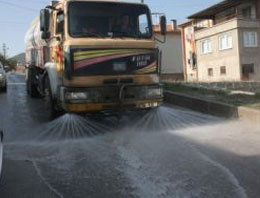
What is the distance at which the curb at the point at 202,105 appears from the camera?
12.5 metres

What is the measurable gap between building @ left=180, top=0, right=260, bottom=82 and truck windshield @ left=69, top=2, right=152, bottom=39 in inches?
1205

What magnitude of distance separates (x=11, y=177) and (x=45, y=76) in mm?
6350

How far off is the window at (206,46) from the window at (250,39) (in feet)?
15.8

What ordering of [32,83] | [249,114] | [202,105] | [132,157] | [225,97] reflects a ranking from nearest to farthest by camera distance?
[132,157]
[249,114]
[202,105]
[225,97]
[32,83]

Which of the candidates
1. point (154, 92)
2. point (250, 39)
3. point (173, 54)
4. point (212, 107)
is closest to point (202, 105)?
point (212, 107)

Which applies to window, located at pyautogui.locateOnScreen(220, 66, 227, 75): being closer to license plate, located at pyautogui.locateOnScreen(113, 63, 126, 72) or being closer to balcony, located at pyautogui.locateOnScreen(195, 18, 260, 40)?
balcony, located at pyautogui.locateOnScreen(195, 18, 260, 40)

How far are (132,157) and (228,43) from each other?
36144 millimetres

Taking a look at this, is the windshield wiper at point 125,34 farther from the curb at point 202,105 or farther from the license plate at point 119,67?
the curb at point 202,105

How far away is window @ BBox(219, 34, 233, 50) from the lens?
139 ft

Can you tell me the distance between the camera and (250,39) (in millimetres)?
42219

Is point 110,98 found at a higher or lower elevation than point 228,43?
lower

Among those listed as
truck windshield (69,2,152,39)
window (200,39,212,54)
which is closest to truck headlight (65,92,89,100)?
truck windshield (69,2,152,39)

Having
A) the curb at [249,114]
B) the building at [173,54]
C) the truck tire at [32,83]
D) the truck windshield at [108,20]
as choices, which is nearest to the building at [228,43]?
the building at [173,54]

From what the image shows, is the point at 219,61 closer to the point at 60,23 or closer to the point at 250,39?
the point at 250,39
